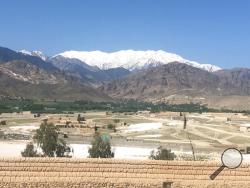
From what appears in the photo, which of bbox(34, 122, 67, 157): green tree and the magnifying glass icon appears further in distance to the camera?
bbox(34, 122, 67, 157): green tree

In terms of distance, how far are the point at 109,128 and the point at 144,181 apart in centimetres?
12557

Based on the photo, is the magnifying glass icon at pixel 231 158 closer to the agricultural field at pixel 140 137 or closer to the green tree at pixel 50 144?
the green tree at pixel 50 144

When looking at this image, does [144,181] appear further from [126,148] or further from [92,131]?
[92,131]

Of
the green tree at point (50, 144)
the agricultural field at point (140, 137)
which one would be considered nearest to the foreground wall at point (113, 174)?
the green tree at point (50, 144)

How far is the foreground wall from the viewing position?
54.6 ft

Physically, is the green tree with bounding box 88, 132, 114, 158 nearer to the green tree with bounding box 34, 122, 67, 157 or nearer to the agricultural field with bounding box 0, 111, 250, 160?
the green tree with bounding box 34, 122, 67, 157

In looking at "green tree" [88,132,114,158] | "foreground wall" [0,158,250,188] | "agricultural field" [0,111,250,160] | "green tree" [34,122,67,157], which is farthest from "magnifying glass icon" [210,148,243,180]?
"agricultural field" [0,111,250,160]

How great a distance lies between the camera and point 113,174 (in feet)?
56.3

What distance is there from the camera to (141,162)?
683 inches

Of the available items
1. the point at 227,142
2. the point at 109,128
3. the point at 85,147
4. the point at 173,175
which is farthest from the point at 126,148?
the point at 173,175

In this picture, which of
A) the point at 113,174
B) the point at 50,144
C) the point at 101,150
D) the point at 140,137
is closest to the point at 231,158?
the point at 113,174

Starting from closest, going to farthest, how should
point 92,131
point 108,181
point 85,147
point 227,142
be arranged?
point 108,181 < point 85,147 < point 227,142 < point 92,131

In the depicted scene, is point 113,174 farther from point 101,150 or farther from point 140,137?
point 140,137

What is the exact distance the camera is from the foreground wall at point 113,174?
54.6ft
